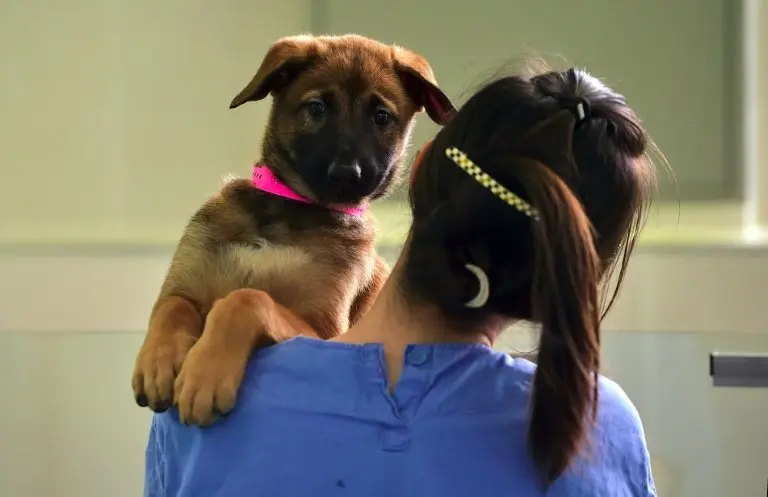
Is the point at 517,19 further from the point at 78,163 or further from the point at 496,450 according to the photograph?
the point at 496,450

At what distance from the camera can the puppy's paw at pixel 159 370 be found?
41.7 inches

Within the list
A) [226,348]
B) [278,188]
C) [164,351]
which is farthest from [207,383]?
[278,188]

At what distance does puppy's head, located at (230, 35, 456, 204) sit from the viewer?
4.63 feet

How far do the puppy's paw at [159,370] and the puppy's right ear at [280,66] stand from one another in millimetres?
462

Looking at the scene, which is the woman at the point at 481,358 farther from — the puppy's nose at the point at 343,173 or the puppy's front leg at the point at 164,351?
the puppy's nose at the point at 343,173

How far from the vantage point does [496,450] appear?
0.79 metres

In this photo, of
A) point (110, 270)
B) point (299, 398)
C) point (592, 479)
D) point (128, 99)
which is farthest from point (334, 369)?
point (128, 99)

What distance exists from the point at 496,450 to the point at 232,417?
0.92 ft

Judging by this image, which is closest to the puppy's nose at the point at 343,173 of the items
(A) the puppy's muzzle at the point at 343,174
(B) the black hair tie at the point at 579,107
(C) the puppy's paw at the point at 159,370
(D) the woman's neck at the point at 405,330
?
(A) the puppy's muzzle at the point at 343,174

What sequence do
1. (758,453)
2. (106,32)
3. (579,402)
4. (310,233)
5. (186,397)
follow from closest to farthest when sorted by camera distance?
(579,402), (186,397), (310,233), (758,453), (106,32)

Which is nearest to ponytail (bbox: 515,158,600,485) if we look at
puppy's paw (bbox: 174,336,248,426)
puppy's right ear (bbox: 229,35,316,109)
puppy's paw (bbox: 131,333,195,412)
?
puppy's paw (bbox: 174,336,248,426)

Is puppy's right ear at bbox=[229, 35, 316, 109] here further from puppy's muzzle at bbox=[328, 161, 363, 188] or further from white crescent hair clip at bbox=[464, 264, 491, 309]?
white crescent hair clip at bbox=[464, 264, 491, 309]

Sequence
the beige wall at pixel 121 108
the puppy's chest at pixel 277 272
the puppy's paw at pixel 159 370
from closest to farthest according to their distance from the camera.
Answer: the puppy's paw at pixel 159 370, the puppy's chest at pixel 277 272, the beige wall at pixel 121 108

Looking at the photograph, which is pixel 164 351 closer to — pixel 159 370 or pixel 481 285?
pixel 159 370
